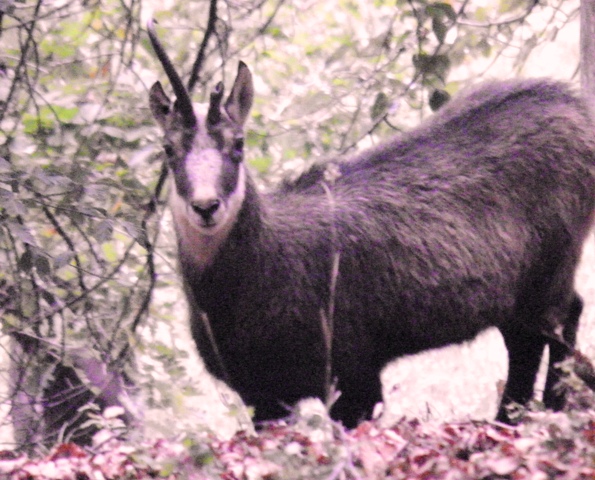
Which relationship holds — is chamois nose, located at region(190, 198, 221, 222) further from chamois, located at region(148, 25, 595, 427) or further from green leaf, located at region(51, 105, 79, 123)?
green leaf, located at region(51, 105, 79, 123)

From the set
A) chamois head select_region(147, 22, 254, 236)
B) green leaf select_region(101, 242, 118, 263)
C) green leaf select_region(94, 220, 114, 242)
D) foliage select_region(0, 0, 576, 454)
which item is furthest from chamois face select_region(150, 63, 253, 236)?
green leaf select_region(101, 242, 118, 263)

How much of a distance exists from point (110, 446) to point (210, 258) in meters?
1.14

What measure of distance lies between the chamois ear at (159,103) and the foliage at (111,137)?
121 mm

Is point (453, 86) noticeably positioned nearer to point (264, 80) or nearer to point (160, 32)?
point (264, 80)

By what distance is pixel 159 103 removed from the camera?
15.9 feet

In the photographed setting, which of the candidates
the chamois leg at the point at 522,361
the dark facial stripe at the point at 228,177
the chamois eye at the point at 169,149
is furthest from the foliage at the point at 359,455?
the chamois leg at the point at 522,361

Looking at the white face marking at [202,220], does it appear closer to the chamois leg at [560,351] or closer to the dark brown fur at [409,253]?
the dark brown fur at [409,253]

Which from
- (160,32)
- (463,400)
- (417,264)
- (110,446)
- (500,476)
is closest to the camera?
(500,476)

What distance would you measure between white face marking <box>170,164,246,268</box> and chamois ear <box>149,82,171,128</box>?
0.34 m

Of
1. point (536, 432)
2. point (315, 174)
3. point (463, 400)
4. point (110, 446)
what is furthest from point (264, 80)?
point (536, 432)

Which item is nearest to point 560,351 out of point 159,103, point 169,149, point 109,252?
point 169,149

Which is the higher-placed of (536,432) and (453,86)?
(453,86)

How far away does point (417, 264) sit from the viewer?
5.08m

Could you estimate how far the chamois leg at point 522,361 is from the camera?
5641 mm
